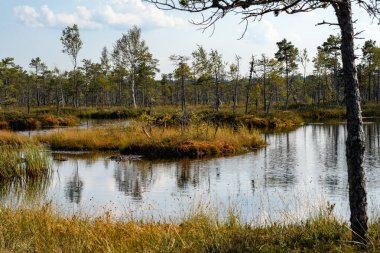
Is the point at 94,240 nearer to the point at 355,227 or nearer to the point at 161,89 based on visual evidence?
the point at 355,227

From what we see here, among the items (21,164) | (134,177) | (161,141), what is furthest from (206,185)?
(161,141)

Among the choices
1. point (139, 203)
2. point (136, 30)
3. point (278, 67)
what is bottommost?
point (139, 203)

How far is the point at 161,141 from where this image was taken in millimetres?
25156

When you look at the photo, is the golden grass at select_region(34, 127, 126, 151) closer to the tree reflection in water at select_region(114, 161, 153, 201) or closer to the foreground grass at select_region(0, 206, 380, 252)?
the tree reflection in water at select_region(114, 161, 153, 201)

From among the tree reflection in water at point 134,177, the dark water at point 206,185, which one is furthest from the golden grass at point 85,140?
the tree reflection in water at point 134,177

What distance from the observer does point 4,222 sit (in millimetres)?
8352

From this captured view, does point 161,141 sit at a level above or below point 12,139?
below

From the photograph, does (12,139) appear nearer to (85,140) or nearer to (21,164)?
(85,140)

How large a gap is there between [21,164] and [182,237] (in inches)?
522

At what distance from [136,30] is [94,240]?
201 ft

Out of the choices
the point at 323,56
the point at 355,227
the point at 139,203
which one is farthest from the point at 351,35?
the point at 323,56

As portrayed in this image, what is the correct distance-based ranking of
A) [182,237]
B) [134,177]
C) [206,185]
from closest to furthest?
[182,237] → [206,185] → [134,177]

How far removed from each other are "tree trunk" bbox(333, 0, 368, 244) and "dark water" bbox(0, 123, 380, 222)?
3296 mm

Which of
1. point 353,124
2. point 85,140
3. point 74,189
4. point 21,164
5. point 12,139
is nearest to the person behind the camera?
point 353,124
